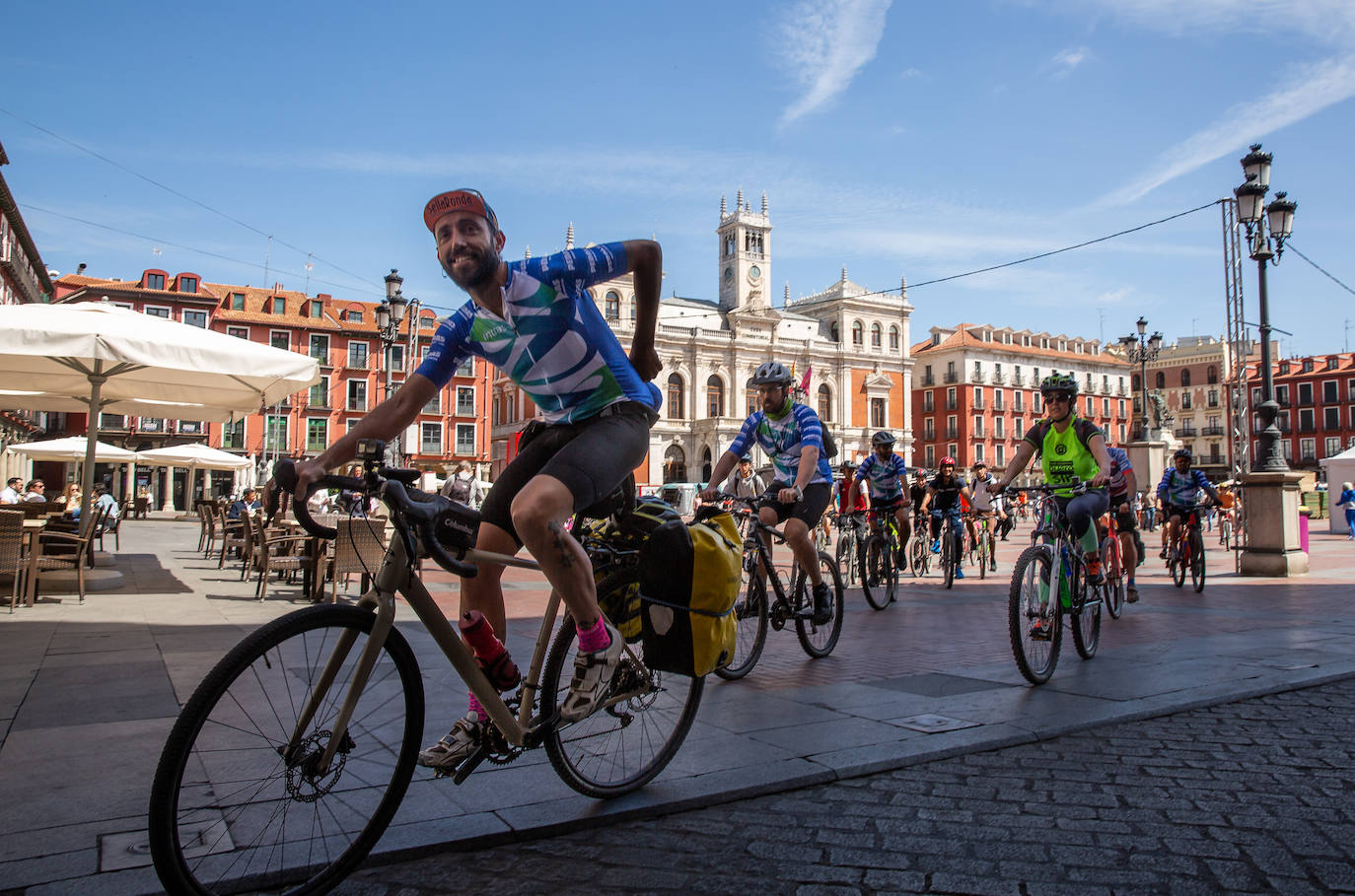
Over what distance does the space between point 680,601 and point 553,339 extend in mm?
937

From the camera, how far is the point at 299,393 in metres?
57.3

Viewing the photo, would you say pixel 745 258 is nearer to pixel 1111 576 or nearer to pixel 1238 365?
pixel 1238 365

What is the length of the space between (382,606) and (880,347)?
7576 centimetres

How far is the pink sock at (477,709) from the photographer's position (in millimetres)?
2684

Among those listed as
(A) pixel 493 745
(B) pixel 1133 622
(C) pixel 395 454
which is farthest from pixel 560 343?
(C) pixel 395 454

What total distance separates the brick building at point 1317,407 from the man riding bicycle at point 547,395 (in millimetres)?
85077

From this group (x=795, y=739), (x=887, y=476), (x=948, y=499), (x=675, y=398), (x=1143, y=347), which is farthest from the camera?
(x=675, y=398)

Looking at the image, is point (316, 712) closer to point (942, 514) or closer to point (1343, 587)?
point (942, 514)

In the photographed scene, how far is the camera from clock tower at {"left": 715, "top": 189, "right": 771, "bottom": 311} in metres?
71.8

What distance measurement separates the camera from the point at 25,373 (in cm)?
971

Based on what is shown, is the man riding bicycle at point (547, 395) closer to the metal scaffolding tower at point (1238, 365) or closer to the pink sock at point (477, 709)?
the pink sock at point (477, 709)

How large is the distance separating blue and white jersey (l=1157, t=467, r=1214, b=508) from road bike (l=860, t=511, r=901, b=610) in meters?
3.79

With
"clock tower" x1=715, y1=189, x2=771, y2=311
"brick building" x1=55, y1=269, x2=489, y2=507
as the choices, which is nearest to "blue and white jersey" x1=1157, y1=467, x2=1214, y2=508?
"brick building" x1=55, y1=269, x2=489, y2=507

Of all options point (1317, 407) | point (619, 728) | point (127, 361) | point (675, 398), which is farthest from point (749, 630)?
point (1317, 407)
